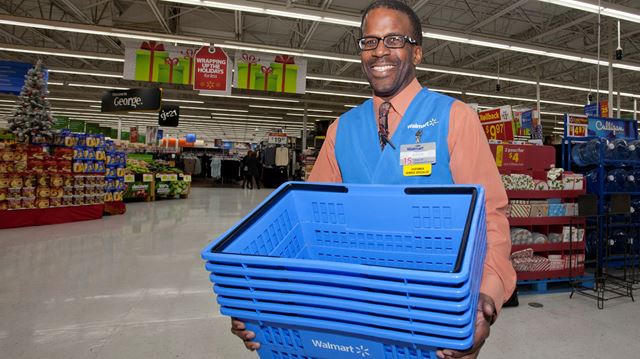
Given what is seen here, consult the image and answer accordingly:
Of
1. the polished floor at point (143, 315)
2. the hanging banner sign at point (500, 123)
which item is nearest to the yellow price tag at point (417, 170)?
the polished floor at point (143, 315)

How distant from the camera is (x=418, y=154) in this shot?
105 centimetres

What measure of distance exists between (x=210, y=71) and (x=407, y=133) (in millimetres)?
9540

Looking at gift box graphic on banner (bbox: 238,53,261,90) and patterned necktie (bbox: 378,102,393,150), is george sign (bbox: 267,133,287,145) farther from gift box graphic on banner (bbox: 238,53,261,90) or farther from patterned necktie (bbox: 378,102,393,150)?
patterned necktie (bbox: 378,102,393,150)

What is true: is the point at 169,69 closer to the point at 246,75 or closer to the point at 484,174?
the point at 246,75

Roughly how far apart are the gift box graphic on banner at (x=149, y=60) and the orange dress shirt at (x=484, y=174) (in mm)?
9974

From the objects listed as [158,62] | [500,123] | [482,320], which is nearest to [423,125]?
[482,320]

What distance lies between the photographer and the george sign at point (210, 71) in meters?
9.73

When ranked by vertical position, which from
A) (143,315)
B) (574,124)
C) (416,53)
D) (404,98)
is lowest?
(143,315)

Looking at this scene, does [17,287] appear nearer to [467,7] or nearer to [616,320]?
[616,320]

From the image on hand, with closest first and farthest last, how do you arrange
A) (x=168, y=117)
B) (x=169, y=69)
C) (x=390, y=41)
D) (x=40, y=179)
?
(x=390, y=41), (x=40, y=179), (x=169, y=69), (x=168, y=117)

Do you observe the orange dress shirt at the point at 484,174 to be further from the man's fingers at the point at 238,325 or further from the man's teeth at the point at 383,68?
the man's fingers at the point at 238,325

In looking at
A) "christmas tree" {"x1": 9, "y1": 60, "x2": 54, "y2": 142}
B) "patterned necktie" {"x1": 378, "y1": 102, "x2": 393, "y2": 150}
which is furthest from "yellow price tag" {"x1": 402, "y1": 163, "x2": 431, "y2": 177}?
"christmas tree" {"x1": 9, "y1": 60, "x2": 54, "y2": 142}

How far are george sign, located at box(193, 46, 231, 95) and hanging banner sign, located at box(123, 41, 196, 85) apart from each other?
0.45 meters

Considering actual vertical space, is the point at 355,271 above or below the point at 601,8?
below
